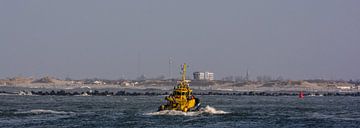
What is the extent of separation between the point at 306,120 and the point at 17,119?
23.7 meters

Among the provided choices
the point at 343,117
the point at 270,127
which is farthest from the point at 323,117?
the point at 270,127

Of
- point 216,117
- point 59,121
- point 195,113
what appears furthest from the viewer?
point 195,113

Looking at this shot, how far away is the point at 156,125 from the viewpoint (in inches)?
2296

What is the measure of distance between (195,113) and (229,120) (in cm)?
866

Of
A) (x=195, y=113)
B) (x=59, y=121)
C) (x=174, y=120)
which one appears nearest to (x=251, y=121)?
(x=174, y=120)

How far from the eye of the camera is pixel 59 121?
6275 cm

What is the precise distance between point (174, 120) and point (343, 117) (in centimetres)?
1651

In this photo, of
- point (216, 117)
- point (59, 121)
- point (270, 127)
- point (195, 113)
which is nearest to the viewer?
point (270, 127)

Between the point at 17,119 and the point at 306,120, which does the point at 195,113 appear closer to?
the point at 306,120

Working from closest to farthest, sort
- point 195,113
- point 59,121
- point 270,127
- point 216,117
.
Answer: point 270,127 < point 59,121 < point 216,117 < point 195,113

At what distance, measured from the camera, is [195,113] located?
7350 cm

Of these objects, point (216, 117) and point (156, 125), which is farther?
point (216, 117)

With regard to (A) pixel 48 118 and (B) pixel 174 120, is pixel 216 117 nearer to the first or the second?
(B) pixel 174 120

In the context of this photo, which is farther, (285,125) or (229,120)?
(229,120)
